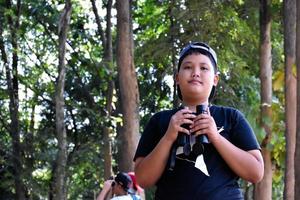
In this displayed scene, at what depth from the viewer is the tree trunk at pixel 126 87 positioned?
38.0 ft

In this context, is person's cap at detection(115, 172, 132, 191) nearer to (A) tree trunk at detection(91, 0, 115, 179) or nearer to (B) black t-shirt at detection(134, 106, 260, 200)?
(B) black t-shirt at detection(134, 106, 260, 200)

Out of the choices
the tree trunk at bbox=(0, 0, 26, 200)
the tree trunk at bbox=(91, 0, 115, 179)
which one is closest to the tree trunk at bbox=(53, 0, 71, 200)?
the tree trunk at bbox=(91, 0, 115, 179)

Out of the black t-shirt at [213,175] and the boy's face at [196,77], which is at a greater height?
the boy's face at [196,77]

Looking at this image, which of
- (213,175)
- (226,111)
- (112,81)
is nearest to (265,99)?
(112,81)

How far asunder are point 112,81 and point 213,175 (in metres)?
14.3

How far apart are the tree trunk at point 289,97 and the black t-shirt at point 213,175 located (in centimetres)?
800

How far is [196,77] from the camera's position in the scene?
269 cm

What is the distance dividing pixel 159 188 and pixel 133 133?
9010mm

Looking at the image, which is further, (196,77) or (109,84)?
(109,84)

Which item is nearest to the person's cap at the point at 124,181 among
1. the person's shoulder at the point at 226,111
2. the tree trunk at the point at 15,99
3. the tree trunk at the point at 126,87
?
the person's shoulder at the point at 226,111

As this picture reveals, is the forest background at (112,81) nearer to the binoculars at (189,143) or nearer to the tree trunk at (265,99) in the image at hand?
the tree trunk at (265,99)

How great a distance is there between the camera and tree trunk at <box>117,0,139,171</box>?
456 inches

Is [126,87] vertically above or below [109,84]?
below

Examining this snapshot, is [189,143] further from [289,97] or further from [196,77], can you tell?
[289,97]
